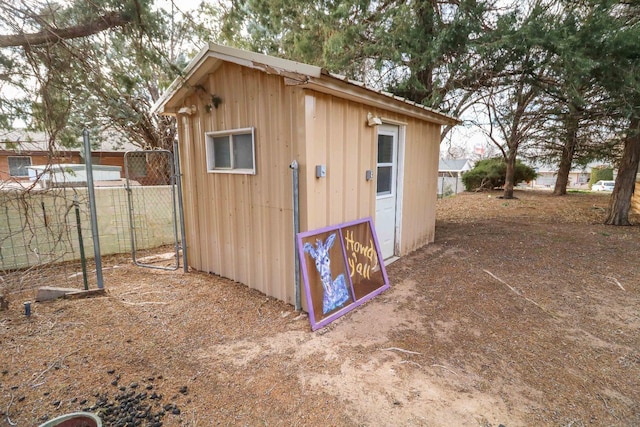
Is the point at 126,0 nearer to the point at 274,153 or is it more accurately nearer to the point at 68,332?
the point at 274,153

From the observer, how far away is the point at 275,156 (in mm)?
3404

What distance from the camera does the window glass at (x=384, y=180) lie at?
4652 millimetres

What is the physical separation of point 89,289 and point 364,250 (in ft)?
11.4

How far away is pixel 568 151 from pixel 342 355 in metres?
13.3

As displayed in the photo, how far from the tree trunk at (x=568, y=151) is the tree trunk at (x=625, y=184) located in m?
1.17

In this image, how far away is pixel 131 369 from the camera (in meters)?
2.42

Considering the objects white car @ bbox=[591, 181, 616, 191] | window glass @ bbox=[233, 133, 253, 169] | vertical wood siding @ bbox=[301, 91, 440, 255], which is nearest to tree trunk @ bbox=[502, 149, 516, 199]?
vertical wood siding @ bbox=[301, 91, 440, 255]

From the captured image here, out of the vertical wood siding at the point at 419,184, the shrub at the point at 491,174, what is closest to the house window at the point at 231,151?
the vertical wood siding at the point at 419,184

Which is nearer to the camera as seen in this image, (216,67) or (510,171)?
(216,67)

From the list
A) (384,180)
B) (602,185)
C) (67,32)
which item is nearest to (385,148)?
(384,180)

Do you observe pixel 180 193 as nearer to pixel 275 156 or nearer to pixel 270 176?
pixel 270 176

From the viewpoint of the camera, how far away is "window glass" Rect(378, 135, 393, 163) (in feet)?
14.9

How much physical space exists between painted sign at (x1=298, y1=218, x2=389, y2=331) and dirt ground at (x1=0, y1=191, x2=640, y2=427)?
0.17m

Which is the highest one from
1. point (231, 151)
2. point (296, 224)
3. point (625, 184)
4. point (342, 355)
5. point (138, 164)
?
point (138, 164)
